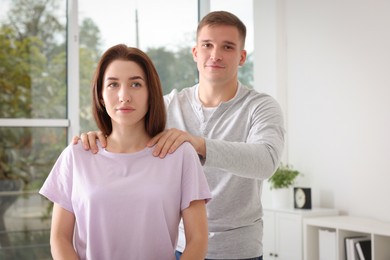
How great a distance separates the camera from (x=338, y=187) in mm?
4922

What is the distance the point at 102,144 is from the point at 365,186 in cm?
332

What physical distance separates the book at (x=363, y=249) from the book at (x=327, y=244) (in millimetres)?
197

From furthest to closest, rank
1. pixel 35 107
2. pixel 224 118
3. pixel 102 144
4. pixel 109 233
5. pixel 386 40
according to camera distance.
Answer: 1. pixel 35 107
2. pixel 386 40
3. pixel 224 118
4. pixel 102 144
5. pixel 109 233

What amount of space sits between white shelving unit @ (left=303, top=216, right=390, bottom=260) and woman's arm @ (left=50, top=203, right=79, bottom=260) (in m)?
2.81

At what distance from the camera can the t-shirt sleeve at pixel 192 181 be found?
166cm

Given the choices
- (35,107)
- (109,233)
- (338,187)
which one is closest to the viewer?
(109,233)

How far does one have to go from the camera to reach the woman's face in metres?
1.73

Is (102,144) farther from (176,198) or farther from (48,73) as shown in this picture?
(48,73)

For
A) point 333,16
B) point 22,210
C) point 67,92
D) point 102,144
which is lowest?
point 22,210

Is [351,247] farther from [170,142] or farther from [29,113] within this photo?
[170,142]

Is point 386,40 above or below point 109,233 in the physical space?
above

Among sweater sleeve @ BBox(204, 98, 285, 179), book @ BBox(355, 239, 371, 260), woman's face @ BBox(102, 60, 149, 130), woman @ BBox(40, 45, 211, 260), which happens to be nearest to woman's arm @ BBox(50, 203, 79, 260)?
woman @ BBox(40, 45, 211, 260)

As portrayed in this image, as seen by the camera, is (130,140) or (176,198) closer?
(176,198)

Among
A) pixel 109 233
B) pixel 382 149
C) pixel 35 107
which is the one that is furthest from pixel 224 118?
pixel 35 107
